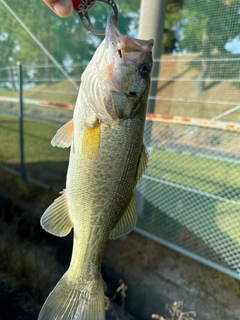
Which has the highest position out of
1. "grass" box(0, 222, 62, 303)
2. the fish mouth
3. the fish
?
the fish mouth

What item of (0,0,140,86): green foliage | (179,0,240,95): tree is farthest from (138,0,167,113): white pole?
(0,0,140,86): green foliage

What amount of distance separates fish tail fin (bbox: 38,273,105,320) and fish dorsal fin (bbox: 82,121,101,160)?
58cm

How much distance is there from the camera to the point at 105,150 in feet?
3.88

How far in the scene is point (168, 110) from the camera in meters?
5.73

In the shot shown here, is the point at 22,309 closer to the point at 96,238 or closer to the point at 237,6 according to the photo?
the point at 96,238

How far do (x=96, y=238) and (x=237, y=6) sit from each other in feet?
11.6

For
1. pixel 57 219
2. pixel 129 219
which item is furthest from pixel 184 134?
pixel 57 219

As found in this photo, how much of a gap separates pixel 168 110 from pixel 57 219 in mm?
4735

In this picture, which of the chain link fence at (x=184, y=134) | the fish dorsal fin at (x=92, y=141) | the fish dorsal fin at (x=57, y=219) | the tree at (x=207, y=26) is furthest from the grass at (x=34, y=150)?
the fish dorsal fin at (x=92, y=141)

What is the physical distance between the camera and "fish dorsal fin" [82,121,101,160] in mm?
1177

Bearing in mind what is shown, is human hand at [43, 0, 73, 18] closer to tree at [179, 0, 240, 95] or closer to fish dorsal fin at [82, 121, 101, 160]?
fish dorsal fin at [82, 121, 101, 160]

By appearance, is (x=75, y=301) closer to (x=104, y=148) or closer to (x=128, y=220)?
(x=128, y=220)

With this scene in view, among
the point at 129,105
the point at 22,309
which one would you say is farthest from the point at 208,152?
the point at 22,309

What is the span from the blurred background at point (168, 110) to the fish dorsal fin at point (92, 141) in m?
1.62
